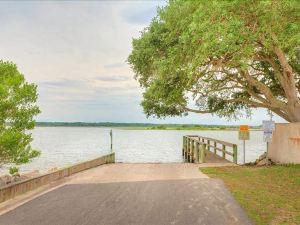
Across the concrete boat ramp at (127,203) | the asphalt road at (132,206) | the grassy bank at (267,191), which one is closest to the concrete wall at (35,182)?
the concrete boat ramp at (127,203)

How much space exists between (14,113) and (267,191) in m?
17.5

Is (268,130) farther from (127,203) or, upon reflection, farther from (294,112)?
(127,203)

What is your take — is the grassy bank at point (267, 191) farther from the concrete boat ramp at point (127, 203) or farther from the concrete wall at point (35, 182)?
the concrete wall at point (35, 182)

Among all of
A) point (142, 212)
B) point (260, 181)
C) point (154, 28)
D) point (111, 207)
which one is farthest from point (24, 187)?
point (154, 28)

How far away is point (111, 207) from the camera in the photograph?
11.9 m

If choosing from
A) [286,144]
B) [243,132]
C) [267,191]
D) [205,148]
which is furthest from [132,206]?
[205,148]

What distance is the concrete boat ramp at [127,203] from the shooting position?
34.5 feet

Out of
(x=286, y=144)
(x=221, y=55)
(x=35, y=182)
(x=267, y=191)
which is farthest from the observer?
(x=286, y=144)

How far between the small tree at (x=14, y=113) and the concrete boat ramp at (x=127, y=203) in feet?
32.7

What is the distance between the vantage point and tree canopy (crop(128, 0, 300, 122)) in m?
20.0

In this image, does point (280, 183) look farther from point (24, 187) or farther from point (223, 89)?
point (223, 89)

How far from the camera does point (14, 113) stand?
89.9ft

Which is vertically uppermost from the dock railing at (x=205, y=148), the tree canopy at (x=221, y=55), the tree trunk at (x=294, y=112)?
the tree canopy at (x=221, y=55)

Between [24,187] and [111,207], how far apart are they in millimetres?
4111
